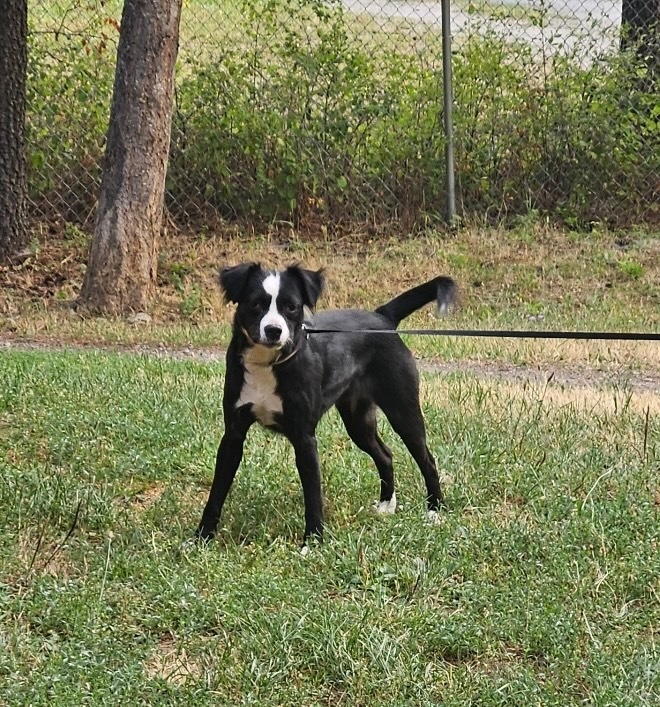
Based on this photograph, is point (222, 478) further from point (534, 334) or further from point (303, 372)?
point (534, 334)

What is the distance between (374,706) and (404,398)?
5.98 feet

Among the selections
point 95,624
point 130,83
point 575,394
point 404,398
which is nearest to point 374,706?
point 95,624

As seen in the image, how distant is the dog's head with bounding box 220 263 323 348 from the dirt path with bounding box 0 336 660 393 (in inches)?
129

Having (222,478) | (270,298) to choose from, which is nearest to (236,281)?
(270,298)

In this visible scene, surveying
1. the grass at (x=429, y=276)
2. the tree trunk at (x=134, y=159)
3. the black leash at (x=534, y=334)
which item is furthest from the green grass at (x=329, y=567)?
the tree trunk at (x=134, y=159)

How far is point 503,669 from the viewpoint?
146 inches

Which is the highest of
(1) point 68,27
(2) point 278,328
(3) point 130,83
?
(1) point 68,27

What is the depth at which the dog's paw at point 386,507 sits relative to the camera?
5074mm

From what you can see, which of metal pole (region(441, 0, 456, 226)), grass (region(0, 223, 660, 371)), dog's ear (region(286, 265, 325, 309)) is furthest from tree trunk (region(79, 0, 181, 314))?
dog's ear (region(286, 265, 325, 309))

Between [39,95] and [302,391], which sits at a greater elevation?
[39,95]

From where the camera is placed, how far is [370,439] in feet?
17.1

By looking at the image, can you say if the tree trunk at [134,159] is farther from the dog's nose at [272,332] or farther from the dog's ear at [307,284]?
the dog's nose at [272,332]

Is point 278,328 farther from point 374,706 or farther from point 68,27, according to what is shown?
point 68,27

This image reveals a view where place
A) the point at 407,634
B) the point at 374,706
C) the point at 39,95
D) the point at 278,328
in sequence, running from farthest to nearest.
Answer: the point at 39,95
the point at 278,328
the point at 407,634
the point at 374,706
